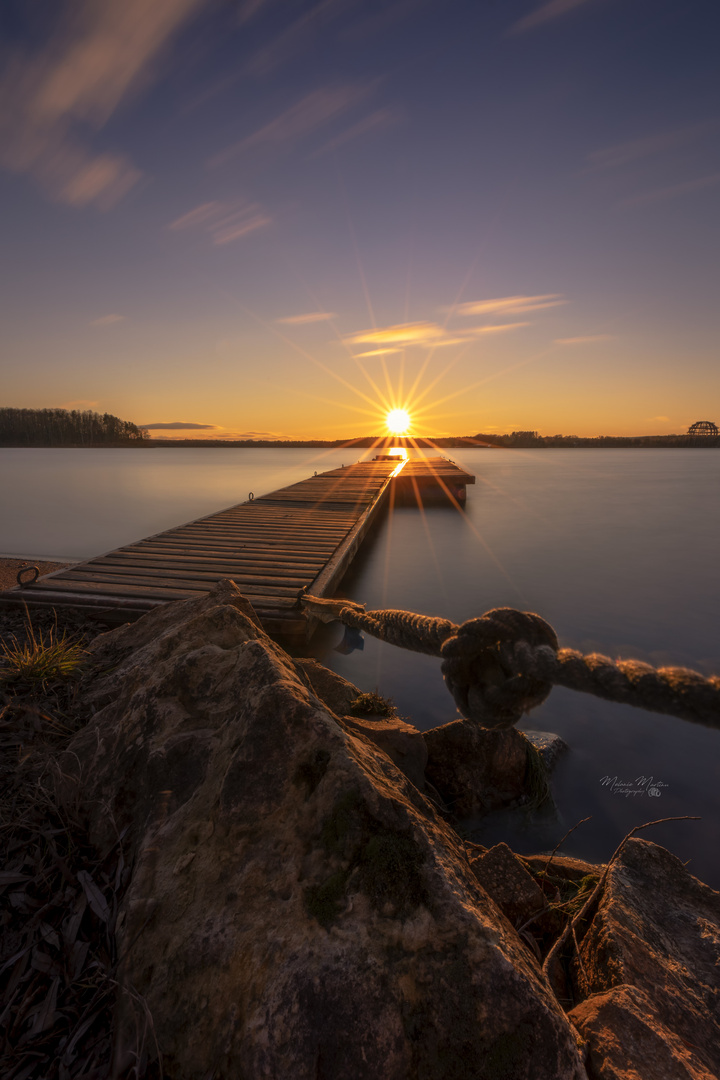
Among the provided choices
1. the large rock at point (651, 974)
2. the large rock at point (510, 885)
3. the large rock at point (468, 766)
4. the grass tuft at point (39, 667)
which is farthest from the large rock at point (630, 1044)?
the grass tuft at point (39, 667)

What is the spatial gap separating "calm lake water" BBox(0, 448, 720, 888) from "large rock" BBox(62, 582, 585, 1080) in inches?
125

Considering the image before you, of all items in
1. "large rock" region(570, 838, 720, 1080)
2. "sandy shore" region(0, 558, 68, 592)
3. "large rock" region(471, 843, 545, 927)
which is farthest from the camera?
"sandy shore" region(0, 558, 68, 592)

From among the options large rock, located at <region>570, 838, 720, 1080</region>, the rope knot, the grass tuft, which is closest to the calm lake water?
large rock, located at <region>570, 838, 720, 1080</region>

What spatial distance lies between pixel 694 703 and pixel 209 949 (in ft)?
5.59

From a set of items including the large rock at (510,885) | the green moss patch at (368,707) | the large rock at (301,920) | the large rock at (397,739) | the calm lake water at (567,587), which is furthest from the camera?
the calm lake water at (567,587)

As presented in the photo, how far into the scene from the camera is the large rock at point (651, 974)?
1630 mm

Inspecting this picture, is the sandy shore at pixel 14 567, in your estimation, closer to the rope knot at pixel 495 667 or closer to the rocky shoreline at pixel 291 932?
the rocky shoreline at pixel 291 932

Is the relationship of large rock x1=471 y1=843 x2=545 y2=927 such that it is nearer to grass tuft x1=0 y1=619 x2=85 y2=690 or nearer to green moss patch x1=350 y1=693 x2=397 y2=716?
green moss patch x1=350 y1=693 x2=397 y2=716

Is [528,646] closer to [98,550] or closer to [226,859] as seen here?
[226,859]

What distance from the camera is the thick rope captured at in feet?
5.19

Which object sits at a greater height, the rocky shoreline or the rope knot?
the rope knot

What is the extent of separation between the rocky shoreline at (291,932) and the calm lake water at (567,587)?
2.66 metres

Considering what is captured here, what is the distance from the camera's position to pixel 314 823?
1.69m

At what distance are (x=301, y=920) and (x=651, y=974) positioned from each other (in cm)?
169
